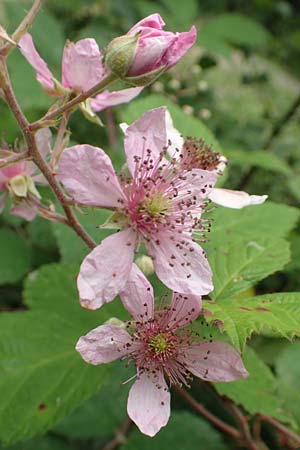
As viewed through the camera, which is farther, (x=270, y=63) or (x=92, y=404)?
(x=270, y=63)

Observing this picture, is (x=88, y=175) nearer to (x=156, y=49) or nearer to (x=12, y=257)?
(x=156, y=49)

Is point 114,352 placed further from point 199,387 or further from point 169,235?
point 199,387

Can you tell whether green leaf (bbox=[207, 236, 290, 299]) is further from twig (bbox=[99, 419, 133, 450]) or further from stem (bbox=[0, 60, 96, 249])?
twig (bbox=[99, 419, 133, 450])

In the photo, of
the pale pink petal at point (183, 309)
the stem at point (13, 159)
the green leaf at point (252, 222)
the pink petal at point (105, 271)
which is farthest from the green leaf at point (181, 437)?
the stem at point (13, 159)

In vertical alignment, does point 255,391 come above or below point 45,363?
below

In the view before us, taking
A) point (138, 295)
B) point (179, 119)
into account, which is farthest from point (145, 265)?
point (179, 119)

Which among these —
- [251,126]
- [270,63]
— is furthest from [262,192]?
[270,63]

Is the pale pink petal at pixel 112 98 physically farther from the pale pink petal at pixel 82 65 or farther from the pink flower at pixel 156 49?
the pink flower at pixel 156 49
